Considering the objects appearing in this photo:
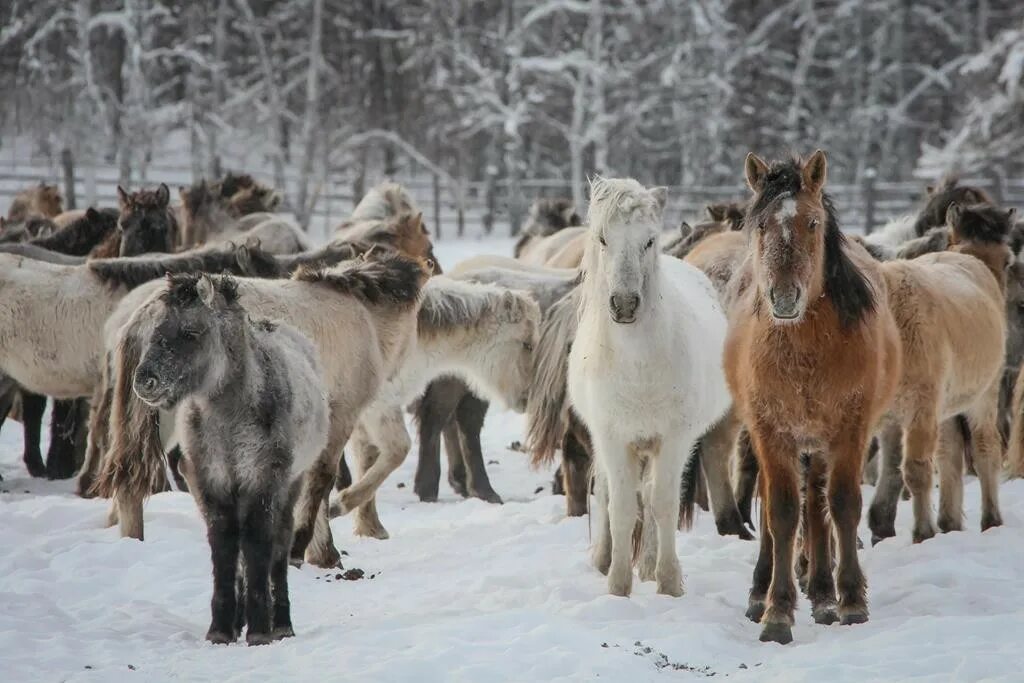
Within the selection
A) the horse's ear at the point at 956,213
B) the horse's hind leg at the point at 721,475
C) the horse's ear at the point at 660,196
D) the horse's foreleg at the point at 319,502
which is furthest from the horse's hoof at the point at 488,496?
the horse's ear at the point at 660,196

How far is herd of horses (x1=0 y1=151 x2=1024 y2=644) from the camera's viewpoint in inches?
248

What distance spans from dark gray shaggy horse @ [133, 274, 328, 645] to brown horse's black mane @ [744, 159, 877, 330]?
2.51 metres

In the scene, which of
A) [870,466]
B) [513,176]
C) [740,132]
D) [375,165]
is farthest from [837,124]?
[870,466]

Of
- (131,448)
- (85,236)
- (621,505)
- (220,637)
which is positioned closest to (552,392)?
(621,505)

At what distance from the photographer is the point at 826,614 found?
6.34 m

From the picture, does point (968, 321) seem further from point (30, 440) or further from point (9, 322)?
point (30, 440)

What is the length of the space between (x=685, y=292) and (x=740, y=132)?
118ft

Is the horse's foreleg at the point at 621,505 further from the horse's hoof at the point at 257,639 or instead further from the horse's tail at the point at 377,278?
the horse's tail at the point at 377,278

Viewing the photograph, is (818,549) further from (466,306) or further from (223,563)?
(466,306)

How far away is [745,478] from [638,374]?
2.72 metres

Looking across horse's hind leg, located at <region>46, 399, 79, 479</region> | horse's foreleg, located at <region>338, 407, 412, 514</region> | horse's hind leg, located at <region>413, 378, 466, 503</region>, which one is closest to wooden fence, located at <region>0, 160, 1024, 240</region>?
horse's hind leg, located at <region>46, 399, 79, 479</region>

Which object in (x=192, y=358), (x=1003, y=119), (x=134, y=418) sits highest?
(x=1003, y=119)

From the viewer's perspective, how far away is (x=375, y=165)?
155 ft

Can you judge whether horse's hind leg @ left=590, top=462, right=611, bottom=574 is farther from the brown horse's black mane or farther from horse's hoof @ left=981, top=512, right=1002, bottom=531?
horse's hoof @ left=981, top=512, right=1002, bottom=531
